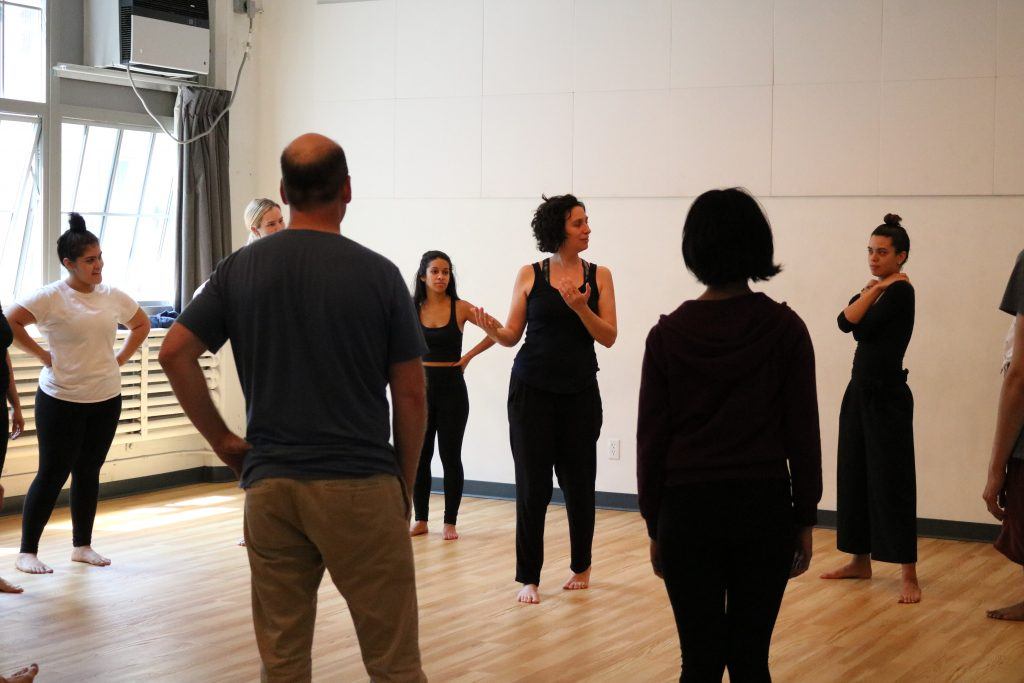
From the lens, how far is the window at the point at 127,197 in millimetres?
7184

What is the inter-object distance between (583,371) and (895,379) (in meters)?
1.35

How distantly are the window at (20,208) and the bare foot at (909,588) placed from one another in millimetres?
5104

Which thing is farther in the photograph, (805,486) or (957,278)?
(957,278)

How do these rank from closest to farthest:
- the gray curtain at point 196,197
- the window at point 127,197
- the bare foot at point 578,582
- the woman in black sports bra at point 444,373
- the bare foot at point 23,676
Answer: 1. the bare foot at point 23,676
2. the bare foot at point 578,582
3. the woman in black sports bra at point 444,373
4. the window at point 127,197
5. the gray curtain at point 196,197

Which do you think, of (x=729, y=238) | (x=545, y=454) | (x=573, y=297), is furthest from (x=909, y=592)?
(x=729, y=238)

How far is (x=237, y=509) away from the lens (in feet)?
22.0

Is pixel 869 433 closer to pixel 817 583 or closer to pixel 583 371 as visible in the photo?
pixel 817 583

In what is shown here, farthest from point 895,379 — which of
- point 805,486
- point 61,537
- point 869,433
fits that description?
point 61,537

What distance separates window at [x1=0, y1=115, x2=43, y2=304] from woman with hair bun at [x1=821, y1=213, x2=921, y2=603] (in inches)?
188

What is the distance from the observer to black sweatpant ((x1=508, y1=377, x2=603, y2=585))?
4.62 metres

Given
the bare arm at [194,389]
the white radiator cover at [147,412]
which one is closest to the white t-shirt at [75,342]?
the white radiator cover at [147,412]

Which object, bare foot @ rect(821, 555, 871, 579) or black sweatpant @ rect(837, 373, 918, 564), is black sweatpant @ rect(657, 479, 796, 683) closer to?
black sweatpant @ rect(837, 373, 918, 564)

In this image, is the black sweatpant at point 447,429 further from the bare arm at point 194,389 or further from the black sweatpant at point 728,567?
the black sweatpant at point 728,567

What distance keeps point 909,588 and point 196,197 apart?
4.94 meters
